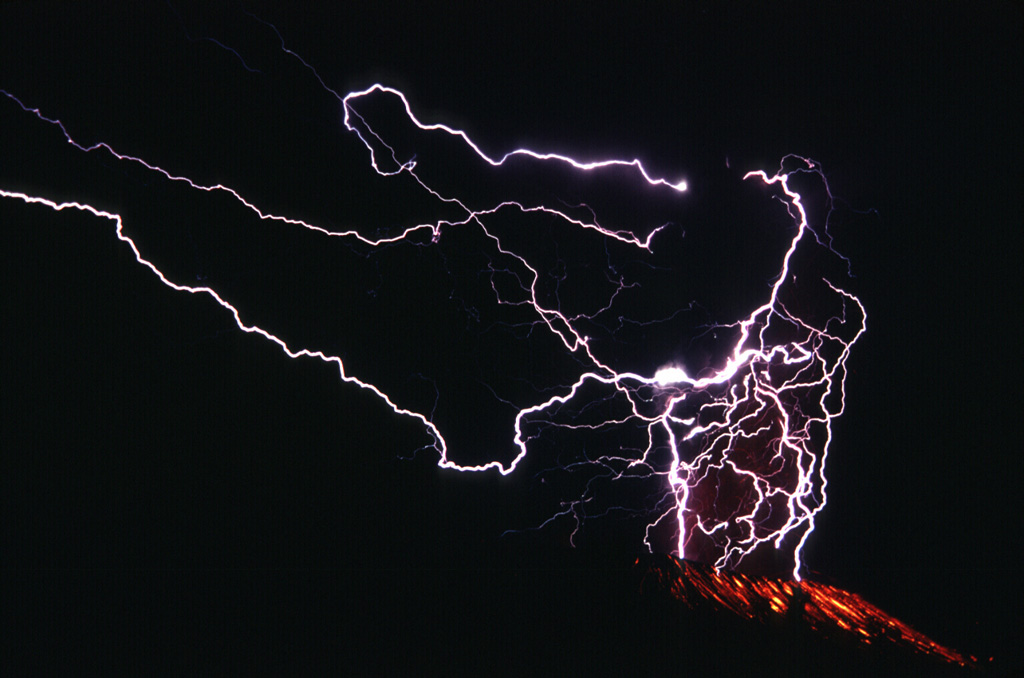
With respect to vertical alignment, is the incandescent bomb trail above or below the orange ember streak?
above

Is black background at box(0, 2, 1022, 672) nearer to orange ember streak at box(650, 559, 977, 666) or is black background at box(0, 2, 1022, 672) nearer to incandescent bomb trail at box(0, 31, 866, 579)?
incandescent bomb trail at box(0, 31, 866, 579)

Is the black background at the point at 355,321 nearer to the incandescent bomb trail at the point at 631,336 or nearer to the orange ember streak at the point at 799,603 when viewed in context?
the incandescent bomb trail at the point at 631,336

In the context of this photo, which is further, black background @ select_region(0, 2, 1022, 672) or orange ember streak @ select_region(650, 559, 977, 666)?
black background @ select_region(0, 2, 1022, 672)

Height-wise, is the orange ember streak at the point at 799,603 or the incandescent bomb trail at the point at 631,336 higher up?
the incandescent bomb trail at the point at 631,336

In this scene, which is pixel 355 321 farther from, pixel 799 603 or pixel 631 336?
pixel 799 603

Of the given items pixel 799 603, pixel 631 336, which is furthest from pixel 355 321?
pixel 799 603

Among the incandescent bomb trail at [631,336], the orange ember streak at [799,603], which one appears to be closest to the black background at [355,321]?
the incandescent bomb trail at [631,336]

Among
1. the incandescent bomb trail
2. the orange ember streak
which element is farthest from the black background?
the orange ember streak

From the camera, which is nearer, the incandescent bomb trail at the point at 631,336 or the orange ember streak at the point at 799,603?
the orange ember streak at the point at 799,603
